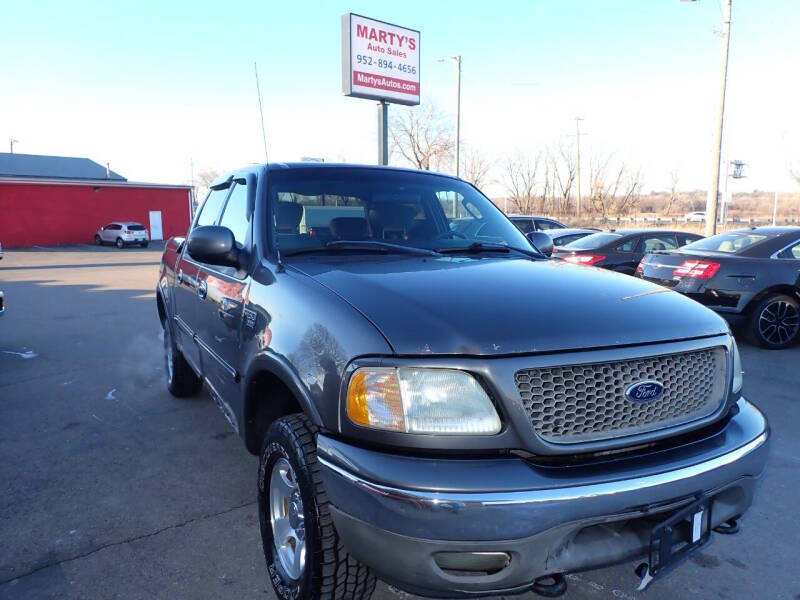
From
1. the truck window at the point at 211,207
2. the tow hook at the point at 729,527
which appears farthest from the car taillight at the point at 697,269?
the truck window at the point at 211,207

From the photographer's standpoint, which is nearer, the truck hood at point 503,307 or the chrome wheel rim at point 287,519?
the truck hood at point 503,307

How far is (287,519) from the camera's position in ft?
Answer: 8.14

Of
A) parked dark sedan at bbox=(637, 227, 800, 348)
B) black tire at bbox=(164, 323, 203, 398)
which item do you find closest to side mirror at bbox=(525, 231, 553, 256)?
black tire at bbox=(164, 323, 203, 398)

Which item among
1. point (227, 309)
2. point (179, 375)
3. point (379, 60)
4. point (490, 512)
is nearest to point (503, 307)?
point (490, 512)

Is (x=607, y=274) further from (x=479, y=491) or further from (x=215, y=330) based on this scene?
(x=215, y=330)

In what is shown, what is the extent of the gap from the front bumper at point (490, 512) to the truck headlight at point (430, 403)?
0.33 feet

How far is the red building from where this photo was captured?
1254 inches

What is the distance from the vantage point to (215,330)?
10.9 feet

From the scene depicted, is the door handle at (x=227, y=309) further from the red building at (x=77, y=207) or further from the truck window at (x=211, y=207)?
the red building at (x=77, y=207)

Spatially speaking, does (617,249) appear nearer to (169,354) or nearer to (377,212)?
(169,354)

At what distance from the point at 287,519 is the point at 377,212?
1701mm

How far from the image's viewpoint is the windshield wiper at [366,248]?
9.64ft

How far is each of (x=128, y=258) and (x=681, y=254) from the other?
76.0ft

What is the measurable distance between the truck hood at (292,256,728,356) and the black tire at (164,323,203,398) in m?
2.71
